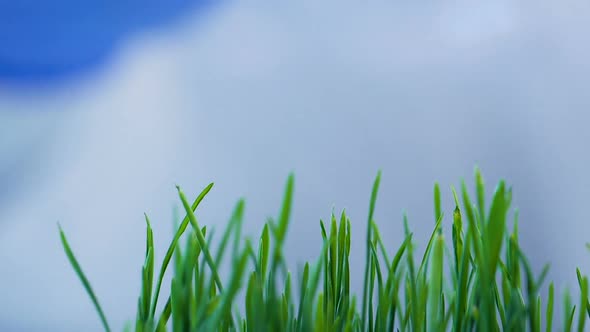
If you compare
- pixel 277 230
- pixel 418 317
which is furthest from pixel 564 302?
pixel 277 230

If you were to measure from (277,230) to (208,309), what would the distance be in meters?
0.05

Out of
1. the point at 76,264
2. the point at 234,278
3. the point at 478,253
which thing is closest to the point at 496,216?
the point at 478,253

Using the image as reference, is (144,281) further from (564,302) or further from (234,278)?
(564,302)

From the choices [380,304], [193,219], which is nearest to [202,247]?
[193,219]

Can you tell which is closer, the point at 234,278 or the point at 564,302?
the point at 234,278

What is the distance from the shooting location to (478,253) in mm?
302

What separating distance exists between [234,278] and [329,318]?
0.14m

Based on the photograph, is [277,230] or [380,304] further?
[380,304]

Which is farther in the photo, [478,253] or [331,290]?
[331,290]

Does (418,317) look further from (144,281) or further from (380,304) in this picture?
(144,281)

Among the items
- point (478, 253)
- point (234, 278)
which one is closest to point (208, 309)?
point (234, 278)

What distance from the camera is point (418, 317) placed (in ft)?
1.21

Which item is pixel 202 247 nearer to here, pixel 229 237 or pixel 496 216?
pixel 229 237

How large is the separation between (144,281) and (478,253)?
19 cm
